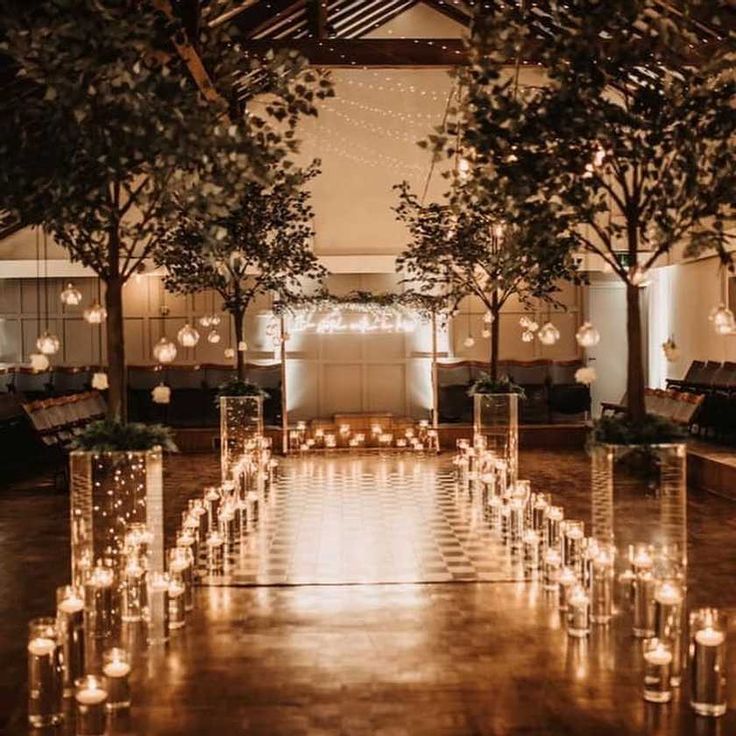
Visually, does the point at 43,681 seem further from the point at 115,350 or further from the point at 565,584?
the point at 565,584

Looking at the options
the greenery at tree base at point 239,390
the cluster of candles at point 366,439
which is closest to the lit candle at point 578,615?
the greenery at tree base at point 239,390

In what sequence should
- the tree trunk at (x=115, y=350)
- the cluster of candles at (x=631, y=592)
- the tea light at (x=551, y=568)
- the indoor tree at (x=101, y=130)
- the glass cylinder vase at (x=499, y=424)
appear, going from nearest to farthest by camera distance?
the cluster of candles at (x=631, y=592)
the indoor tree at (x=101, y=130)
the tree trunk at (x=115, y=350)
the tea light at (x=551, y=568)
the glass cylinder vase at (x=499, y=424)

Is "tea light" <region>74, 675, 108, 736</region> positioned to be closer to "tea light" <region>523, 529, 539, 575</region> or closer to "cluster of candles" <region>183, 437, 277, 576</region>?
"cluster of candles" <region>183, 437, 277, 576</region>

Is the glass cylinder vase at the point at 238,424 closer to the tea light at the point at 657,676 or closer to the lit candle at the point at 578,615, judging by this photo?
the lit candle at the point at 578,615

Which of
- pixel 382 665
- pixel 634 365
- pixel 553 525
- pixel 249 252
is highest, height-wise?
pixel 249 252

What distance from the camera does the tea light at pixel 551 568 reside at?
650 cm

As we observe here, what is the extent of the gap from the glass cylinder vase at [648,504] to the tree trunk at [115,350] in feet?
8.79

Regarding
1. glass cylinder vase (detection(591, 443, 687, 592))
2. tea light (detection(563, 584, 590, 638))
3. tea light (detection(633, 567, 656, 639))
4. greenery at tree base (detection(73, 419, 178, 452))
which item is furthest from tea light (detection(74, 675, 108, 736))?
tea light (detection(633, 567, 656, 639))

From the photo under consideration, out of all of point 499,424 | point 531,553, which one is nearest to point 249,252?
point 499,424

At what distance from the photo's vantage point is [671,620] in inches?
197

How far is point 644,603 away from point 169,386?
12223 millimetres

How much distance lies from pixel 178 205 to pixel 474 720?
312 centimetres

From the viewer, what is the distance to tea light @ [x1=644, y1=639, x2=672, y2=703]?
4.59 m

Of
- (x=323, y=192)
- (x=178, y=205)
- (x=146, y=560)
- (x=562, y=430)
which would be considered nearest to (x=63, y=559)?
(x=146, y=560)
